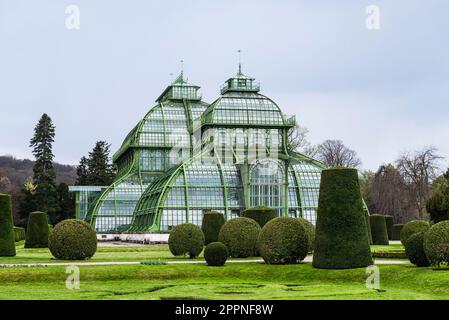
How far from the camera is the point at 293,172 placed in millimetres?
71250

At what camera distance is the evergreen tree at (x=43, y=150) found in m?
102

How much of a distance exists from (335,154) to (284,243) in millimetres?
73772

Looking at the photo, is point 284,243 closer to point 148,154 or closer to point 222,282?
point 222,282

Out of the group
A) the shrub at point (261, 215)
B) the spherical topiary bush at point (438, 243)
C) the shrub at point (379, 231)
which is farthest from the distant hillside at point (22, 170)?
the spherical topiary bush at point (438, 243)

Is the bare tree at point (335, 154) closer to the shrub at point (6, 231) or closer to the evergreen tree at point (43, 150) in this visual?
the evergreen tree at point (43, 150)

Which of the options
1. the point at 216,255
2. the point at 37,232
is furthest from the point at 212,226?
the point at 37,232

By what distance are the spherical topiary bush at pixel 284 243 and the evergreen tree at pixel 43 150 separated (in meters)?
68.5

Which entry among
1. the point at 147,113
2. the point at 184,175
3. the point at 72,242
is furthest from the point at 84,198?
the point at 72,242

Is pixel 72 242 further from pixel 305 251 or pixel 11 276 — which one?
pixel 305 251

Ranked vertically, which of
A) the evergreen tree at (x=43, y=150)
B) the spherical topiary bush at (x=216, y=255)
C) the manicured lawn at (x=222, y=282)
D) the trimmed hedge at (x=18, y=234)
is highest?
the evergreen tree at (x=43, y=150)

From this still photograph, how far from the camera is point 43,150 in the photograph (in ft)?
344
